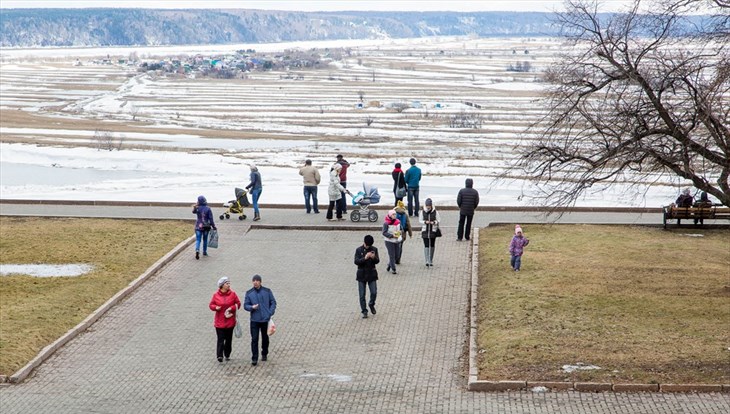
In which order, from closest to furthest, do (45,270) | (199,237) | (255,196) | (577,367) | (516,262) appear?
(577,367), (516,262), (45,270), (199,237), (255,196)

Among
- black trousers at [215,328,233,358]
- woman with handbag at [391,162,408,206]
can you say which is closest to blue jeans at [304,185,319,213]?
woman with handbag at [391,162,408,206]

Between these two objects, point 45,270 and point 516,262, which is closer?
point 516,262

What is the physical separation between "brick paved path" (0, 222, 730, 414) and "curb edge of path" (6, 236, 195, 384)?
0.13m

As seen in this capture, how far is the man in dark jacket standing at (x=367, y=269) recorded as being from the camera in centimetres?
1708

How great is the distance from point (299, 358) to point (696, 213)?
1211cm

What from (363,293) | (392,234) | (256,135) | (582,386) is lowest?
(582,386)

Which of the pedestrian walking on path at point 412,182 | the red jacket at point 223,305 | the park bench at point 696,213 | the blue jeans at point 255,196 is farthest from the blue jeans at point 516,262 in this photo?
the blue jeans at point 255,196

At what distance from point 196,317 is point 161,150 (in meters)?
31.4

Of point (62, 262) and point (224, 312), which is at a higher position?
point (224, 312)

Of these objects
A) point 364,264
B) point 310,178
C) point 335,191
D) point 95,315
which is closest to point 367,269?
point 364,264

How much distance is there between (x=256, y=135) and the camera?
56.1 metres

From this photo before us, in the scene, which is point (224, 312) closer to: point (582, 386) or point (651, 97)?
point (582, 386)

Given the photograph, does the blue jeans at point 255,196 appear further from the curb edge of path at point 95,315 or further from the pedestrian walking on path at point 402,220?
the pedestrian walking on path at point 402,220

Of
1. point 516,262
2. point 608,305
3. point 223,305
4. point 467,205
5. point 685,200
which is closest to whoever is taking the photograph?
point 223,305
